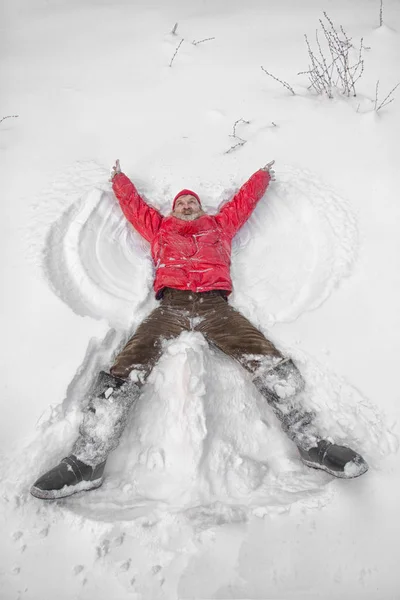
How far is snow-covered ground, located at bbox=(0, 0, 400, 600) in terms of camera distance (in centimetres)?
163

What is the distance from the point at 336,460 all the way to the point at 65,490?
3.94 feet

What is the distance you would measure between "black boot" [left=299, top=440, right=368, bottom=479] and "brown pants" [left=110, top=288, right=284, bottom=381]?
0.46 metres

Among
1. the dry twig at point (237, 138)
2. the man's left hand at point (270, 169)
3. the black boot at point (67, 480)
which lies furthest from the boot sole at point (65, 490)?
the dry twig at point (237, 138)

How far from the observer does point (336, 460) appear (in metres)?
1.81

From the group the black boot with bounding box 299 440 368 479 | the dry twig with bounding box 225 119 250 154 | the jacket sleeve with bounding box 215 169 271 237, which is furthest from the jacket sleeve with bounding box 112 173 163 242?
the black boot with bounding box 299 440 368 479

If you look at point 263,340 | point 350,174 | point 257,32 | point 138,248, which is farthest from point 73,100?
point 263,340

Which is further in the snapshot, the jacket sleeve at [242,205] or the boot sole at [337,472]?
the jacket sleeve at [242,205]

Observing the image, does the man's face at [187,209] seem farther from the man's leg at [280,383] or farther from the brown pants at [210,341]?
the man's leg at [280,383]

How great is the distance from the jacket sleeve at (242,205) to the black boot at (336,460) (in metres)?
1.55

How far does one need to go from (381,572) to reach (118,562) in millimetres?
1049

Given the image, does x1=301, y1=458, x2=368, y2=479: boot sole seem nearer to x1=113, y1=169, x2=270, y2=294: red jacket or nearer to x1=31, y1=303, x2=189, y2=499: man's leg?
x1=31, y1=303, x2=189, y2=499: man's leg

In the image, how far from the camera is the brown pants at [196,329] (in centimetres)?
209

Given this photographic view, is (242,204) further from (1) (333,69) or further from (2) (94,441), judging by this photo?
(1) (333,69)

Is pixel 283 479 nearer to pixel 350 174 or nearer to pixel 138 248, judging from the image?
pixel 138 248
